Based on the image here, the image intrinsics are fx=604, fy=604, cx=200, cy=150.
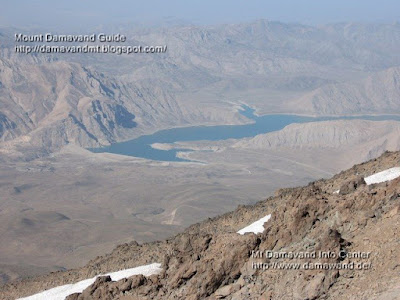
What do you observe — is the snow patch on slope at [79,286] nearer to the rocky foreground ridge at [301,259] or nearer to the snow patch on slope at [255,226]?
the rocky foreground ridge at [301,259]

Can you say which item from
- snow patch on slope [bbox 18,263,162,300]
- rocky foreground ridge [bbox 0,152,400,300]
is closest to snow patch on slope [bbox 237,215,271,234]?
rocky foreground ridge [bbox 0,152,400,300]

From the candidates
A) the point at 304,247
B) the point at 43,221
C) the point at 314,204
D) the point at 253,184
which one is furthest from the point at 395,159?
the point at 253,184

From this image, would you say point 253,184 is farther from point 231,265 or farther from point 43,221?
point 231,265

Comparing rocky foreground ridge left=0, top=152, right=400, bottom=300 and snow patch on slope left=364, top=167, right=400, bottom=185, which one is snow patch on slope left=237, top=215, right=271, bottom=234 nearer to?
rocky foreground ridge left=0, top=152, right=400, bottom=300

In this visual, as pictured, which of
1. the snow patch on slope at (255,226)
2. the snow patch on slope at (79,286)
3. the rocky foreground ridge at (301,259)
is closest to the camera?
the rocky foreground ridge at (301,259)

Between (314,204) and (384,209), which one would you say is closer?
(384,209)

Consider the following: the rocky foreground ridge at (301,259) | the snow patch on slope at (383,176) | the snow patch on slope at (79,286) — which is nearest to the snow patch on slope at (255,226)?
the rocky foreground ridge at (301,259)
